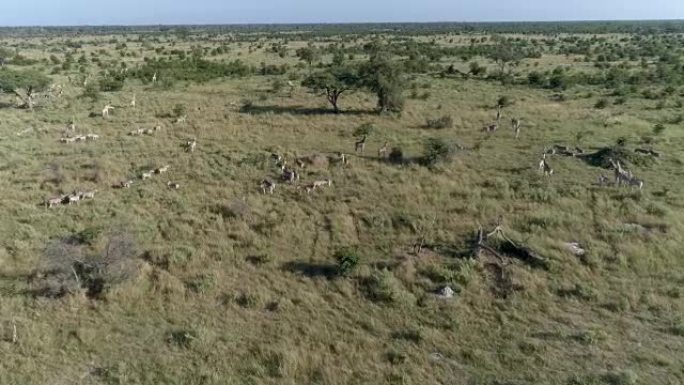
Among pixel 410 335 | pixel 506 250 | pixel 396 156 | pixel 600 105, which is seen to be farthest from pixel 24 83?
pixel 600 105

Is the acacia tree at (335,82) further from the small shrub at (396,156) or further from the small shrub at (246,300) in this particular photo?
the small shrub at (246,300)

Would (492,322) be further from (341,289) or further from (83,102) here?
(83,102)

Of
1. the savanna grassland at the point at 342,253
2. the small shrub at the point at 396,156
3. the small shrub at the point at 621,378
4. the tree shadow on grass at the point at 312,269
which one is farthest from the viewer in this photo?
the small shrub at the point at 396,156

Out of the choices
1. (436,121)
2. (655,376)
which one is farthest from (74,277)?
(436,121)

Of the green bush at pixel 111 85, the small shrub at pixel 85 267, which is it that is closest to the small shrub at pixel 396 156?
the small shrub at pixel 85 267

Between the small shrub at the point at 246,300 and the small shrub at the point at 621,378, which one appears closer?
the small shrub at the point at 621,378

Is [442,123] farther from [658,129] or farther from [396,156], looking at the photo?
[658,129]

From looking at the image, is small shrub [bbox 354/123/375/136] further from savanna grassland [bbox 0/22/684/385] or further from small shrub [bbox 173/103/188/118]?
small shrub [bbox 173/103/188/118]

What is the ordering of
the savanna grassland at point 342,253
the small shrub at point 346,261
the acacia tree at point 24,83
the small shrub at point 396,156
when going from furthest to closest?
the acacia tree at point 24,83 < the small shrub at point 396,156 < the small shrub at point 346,261 < the savanna grassland at point 342,253
